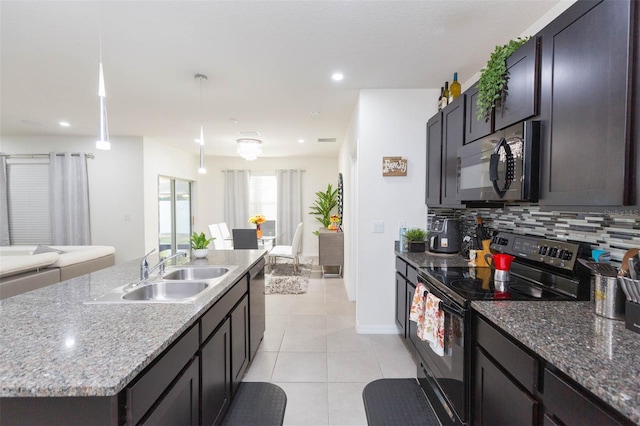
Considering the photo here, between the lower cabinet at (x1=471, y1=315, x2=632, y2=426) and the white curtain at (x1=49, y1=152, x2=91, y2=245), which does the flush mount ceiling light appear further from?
the lower cabinet at (x1=471, y1=315, x2=632, y2=426)

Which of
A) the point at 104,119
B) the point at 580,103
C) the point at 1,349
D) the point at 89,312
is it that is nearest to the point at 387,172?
the point at 580,103

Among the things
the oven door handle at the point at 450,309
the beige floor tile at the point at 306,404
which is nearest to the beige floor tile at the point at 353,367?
the beige floor tile at the point at 306,404

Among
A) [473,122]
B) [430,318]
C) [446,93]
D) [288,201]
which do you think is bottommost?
[430,318]

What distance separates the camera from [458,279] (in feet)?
6.05

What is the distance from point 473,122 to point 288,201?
5.56 metres

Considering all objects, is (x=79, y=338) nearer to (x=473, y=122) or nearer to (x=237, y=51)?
(x=237, y=51)

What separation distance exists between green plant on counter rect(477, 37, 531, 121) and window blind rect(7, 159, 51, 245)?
22.8ft

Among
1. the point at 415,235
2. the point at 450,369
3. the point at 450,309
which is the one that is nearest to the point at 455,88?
the point at 415,235

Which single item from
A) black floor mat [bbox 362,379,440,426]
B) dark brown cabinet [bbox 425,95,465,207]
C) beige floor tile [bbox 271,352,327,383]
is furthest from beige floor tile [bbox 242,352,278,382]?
dark brown cabinet [bbox 425,95,465,207]

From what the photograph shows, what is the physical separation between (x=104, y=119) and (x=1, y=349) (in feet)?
3.87

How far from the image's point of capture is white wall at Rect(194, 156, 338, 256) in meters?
7.35

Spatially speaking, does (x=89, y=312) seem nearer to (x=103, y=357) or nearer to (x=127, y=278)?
(x=103, y=357)

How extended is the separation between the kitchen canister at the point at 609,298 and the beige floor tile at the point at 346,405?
4.68 ft

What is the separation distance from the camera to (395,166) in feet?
9.98
